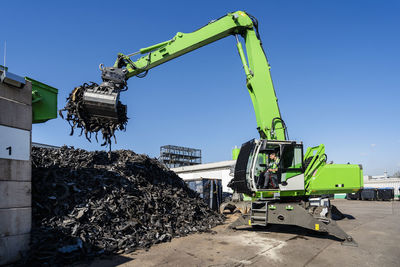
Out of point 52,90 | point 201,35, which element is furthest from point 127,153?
point 201,35

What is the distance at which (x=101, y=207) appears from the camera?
785 cm

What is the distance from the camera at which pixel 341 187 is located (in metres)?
10.2

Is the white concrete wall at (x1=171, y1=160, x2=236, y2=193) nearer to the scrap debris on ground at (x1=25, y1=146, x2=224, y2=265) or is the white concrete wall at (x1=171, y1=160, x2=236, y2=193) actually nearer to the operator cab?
the scrap debris on ground at (x1=25, y1=146, x2=224, y2=265)

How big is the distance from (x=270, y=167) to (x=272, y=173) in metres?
0.27

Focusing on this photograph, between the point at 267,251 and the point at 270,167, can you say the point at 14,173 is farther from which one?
the point at 270,167

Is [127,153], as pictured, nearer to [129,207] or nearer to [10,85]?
[129,207]

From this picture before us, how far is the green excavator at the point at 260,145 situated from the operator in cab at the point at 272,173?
78 millimetres

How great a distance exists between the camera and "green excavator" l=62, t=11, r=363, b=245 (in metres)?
8.31

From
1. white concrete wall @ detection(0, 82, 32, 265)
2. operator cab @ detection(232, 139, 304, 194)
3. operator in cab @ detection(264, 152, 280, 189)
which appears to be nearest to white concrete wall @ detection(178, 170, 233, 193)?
operator cab @ detection(232, 139, 304, 194)

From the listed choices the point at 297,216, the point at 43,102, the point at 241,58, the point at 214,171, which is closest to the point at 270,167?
the point at 297,216

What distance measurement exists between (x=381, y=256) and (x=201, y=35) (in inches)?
354

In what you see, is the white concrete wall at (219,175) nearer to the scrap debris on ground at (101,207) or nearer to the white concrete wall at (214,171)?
the white concrete wall at (214,171)

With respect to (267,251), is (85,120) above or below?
above

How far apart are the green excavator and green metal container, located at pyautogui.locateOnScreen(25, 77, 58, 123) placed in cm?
111
